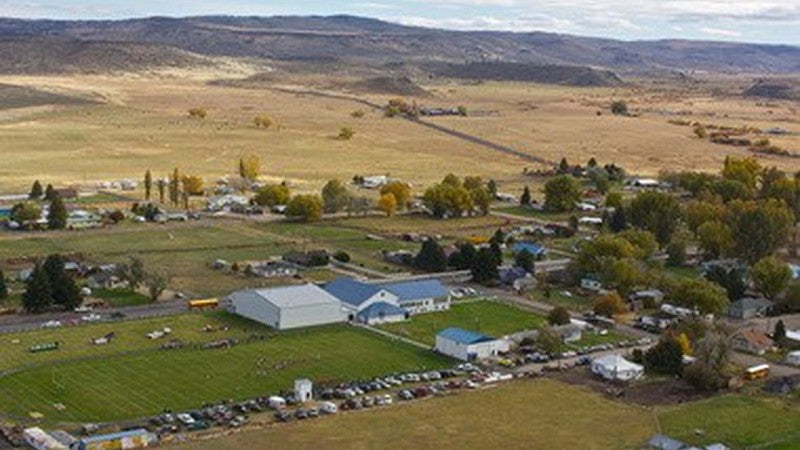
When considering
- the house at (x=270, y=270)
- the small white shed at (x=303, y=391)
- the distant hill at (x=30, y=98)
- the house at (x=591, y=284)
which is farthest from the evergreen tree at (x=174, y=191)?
the distant hill at (x=30, y=98)

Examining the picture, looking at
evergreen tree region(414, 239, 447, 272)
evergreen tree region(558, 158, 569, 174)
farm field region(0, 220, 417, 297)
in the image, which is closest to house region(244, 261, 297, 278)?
farm field region(0, 220, 417, 297)

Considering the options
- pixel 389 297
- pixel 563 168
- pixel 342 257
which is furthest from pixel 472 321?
pixel 563 168

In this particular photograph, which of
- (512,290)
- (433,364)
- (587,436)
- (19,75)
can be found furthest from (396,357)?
(19,75)

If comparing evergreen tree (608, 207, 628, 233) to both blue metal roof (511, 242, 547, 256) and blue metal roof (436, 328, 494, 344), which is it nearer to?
blue metal roof (511, 242, 547, 256)

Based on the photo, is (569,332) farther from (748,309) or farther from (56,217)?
(56,217)

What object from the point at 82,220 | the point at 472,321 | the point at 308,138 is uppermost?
the point at 472,321

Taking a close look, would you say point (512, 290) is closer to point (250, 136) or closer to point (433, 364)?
point (433, 364)
